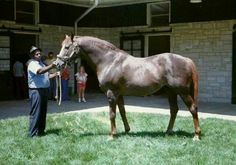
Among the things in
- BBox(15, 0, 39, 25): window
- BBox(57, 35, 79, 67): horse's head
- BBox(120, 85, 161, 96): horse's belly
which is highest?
BBox(15, 0, 39, 25): window

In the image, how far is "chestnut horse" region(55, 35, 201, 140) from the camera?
7.32 meters

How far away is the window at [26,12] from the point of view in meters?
14.7

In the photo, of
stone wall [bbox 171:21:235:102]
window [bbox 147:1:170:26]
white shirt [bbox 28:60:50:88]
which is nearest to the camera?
white shirt [bbox 28:60:50:88]

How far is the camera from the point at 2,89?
1433 centimetres

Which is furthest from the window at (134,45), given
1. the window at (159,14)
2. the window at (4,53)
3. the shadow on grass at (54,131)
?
the shadow on grass at (54,131)

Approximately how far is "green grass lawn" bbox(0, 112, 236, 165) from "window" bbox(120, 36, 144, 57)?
23.2 feet

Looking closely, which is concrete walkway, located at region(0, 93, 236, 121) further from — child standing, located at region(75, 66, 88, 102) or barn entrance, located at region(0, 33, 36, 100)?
barn entrance, located at region(0, 33, 36, 100)

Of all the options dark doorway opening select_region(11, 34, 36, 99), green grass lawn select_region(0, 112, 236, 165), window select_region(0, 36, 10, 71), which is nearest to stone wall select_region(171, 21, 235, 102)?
green grass lawn select_region(0, 112, 236, 165)

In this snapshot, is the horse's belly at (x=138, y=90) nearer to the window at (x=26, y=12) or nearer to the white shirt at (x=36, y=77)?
the white shirt at (x=36, y=77)

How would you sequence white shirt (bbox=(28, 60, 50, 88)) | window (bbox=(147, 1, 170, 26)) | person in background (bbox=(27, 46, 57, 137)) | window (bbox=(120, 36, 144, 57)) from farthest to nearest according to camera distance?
window (bbox=(120, 36, 144, 57)) → window (bbox=(147, 1, 170, 26)) → person in background (bbox=(27, 46, 57, 137)) → white shirt (bbox=(28, 60, 50, 88))

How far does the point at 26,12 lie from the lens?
14.9 meters

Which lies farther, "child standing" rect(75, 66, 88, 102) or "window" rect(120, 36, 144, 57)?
"window" rect(120, 36, 144, 57)

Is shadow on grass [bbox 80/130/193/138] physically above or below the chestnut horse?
below

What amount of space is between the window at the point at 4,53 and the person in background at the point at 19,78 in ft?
0.96
